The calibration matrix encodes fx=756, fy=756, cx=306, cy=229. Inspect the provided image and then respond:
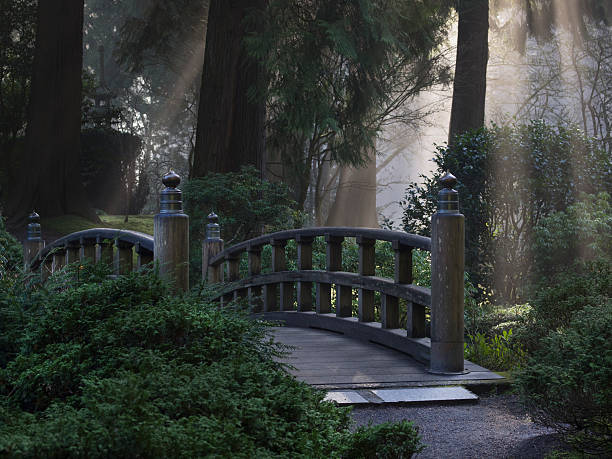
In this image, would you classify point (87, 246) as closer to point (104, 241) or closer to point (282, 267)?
point (104, 241)

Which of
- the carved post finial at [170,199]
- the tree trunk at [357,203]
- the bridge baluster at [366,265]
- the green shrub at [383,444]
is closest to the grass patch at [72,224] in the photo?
the bridge baluster at [366,265]

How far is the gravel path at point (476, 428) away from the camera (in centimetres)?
407

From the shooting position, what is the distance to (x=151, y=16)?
1641cm

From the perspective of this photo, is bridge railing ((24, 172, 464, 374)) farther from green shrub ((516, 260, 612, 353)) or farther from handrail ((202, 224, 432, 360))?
green shrub ((516, 260, 612, 353))

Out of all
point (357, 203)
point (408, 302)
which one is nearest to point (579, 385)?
point (408, 302)

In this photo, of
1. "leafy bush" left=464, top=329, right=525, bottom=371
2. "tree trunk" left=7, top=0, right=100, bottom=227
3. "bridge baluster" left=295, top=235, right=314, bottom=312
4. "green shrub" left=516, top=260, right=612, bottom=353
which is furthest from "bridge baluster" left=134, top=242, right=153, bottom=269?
"tree trunk" left=7, top=0, right=100, bottom=227

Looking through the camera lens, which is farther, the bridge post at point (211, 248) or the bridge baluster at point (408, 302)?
the bridge post at point (211, 248)

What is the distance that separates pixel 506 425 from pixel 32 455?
10.1 ft

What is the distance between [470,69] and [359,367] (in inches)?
414

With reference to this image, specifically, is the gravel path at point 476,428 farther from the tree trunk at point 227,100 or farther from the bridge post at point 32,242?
the tree trunk at point 227,100

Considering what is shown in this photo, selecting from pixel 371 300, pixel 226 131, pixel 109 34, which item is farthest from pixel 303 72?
pixel 109 34

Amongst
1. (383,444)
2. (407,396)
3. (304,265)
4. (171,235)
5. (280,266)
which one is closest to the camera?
(383,444)

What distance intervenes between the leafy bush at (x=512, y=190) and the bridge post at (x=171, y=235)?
6.54 meters

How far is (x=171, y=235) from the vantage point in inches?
216
